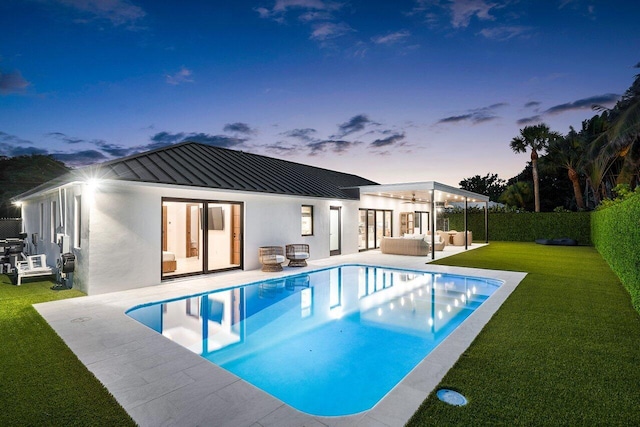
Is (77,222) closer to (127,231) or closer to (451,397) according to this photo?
(127,231)

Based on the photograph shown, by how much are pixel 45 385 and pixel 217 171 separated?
7.87 metres

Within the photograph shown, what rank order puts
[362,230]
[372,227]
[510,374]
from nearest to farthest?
[510,374] < [362,230] < [372,227]

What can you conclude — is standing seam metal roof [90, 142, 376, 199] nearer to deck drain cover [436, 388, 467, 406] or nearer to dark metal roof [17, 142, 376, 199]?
dark metal roof [17, 142, 376, 199]

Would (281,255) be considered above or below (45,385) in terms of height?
above

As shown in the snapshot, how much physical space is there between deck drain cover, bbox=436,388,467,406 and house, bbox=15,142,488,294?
7.68 meters

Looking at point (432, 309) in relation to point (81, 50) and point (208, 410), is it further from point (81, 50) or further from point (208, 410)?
point (81, 50)

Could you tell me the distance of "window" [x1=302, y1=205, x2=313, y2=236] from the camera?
43.8 feet

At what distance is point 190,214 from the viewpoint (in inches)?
547

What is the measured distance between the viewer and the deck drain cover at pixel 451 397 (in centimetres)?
305

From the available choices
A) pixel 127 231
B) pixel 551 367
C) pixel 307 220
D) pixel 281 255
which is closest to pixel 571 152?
pixel 307 220

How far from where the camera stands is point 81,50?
13359mm

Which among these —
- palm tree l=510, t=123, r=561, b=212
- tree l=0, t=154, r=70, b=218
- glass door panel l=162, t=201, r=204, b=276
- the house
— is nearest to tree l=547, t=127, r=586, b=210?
palm tree l=510, t=123, r=561, b=212

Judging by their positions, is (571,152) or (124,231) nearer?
(124,231)

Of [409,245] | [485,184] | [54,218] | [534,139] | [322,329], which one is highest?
[534,139]
